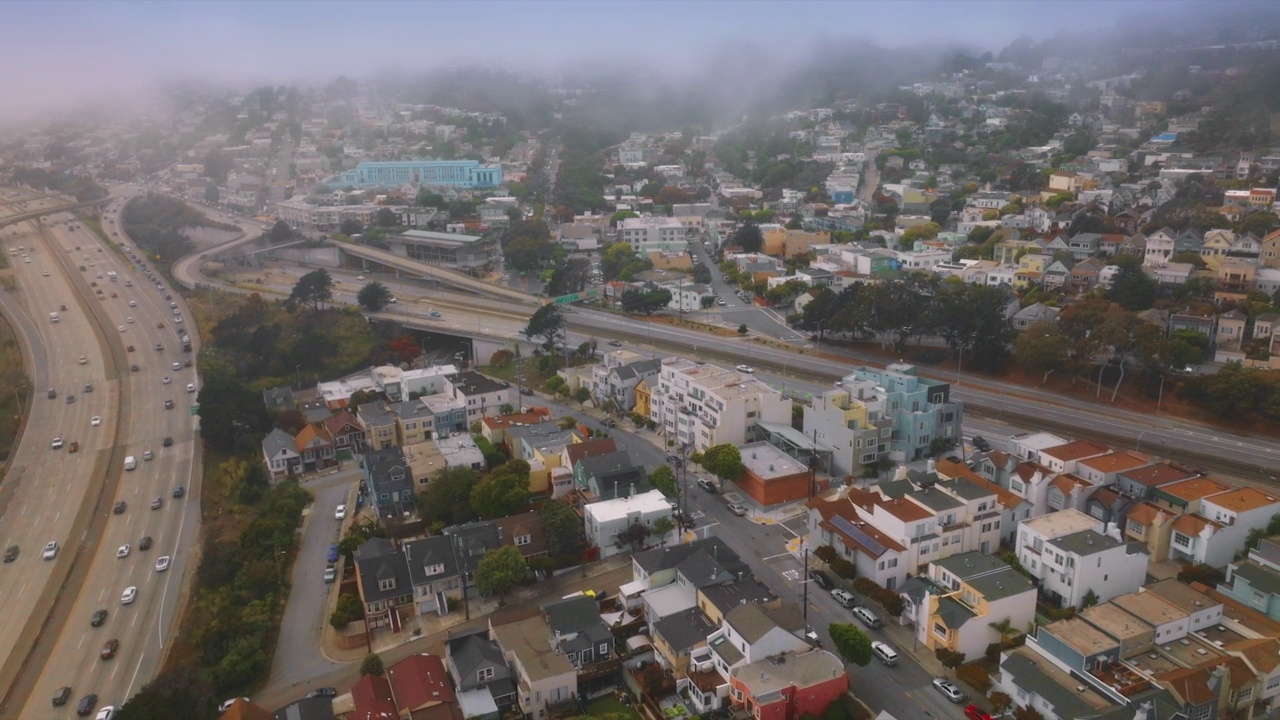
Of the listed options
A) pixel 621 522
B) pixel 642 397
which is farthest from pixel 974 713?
pixel 642 397

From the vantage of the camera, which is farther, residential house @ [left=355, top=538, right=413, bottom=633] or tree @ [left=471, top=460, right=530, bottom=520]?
tree @ [left=471, top=460, right=530, bottom=520]

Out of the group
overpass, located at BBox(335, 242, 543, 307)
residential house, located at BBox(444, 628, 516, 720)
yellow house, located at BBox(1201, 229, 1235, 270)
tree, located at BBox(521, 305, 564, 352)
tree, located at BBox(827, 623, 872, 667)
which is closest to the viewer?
residential house, located at BBox(444, 628, 516, 720)

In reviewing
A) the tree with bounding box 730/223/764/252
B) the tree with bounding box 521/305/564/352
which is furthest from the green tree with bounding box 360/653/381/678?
the tree with bounding box 730/223/764/252

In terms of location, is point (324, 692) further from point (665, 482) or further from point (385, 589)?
point (665, 482)

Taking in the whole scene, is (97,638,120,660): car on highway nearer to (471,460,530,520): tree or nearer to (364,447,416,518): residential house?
(364,447,416,518): residential house

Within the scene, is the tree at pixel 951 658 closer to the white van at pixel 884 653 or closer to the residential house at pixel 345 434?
the white van at pixel 884 653

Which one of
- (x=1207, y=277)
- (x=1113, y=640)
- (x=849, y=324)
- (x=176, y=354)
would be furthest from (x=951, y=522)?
(x=176, y=354)

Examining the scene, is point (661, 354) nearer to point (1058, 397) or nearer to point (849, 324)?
point (849, 324)
